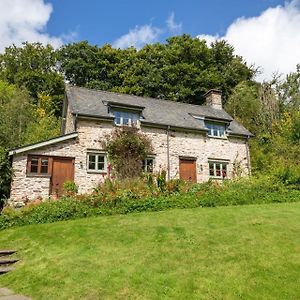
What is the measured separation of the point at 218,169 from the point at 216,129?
9.72ft

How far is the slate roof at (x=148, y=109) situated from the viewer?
69.6 feet

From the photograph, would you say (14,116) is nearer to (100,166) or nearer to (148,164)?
(100,166)

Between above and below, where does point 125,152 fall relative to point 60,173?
above

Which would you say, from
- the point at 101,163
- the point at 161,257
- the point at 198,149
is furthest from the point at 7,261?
the point at 198,149

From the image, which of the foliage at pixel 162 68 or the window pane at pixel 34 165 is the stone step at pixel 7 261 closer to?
the window pane at pixel 34 165

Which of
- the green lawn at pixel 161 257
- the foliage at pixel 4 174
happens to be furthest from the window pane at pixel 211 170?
the foliage at pixel 4 174

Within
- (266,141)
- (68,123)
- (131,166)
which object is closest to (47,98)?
(68,123)

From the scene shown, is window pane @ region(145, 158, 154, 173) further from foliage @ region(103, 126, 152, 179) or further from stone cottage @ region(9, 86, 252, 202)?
foliage @ region(103, 126, 152, 179)

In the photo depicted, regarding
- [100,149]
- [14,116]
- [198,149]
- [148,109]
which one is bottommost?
[100,149]

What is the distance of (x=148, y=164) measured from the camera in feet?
70.8

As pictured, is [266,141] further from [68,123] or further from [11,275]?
[11,275]

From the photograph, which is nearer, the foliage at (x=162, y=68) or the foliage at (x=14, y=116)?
the foliage at (x=14, y=116)

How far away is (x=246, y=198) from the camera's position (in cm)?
1611

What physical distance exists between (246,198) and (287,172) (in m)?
4.92
